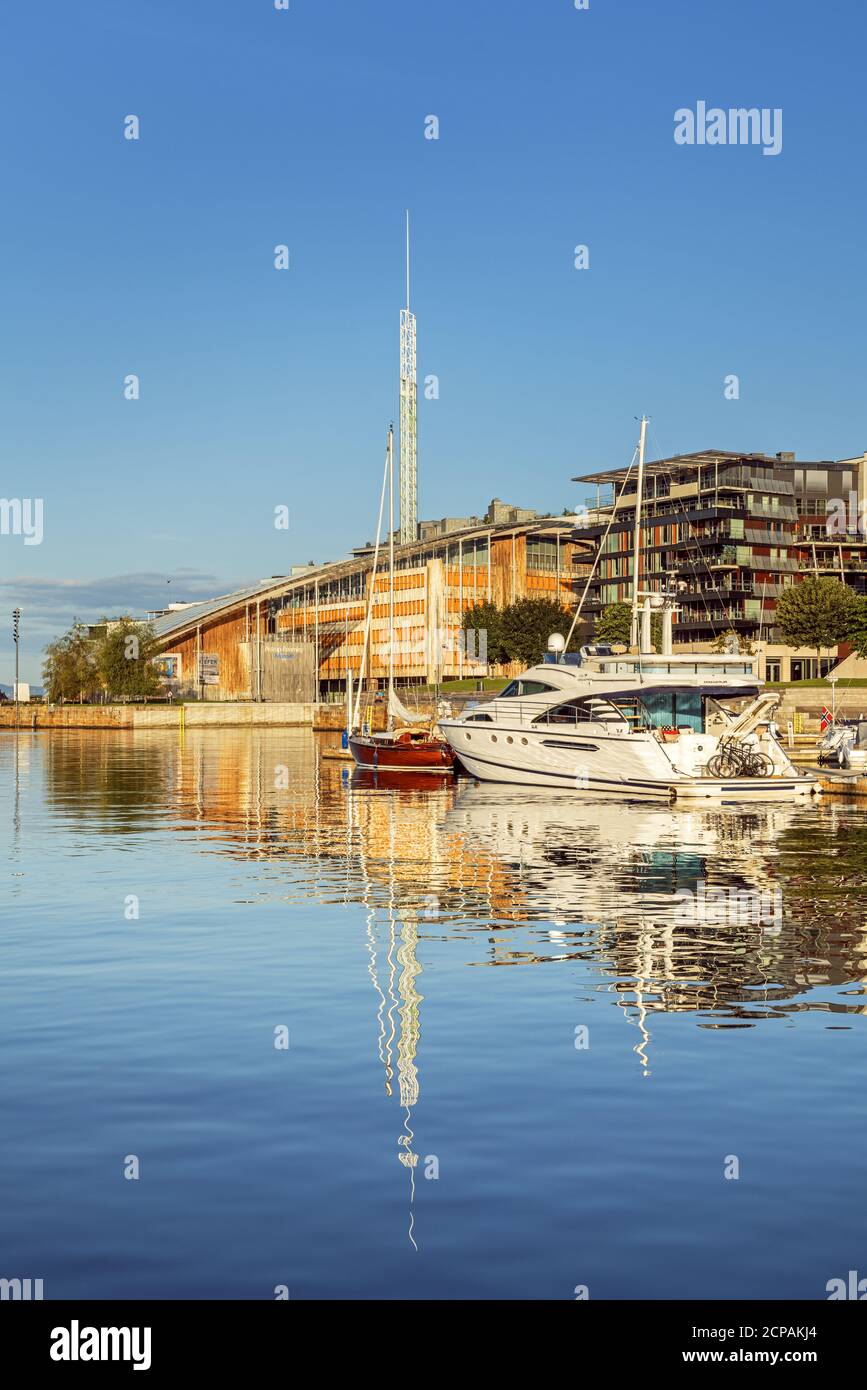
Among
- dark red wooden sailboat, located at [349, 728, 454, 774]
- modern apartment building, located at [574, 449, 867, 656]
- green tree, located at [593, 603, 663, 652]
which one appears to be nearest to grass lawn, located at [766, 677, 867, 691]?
green tree, located at [593, 603, 663, 652]

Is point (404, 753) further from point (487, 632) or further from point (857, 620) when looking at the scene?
point (487, 632)

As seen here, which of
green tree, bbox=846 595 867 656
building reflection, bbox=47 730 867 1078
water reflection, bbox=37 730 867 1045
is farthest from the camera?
green tree, bbox=846 595 867 656

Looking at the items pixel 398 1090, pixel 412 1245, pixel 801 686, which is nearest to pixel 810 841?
pixel 398 1090

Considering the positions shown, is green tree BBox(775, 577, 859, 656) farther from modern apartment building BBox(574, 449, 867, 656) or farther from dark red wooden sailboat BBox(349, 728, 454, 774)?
dark red wooden sailboat BBox(349, 728, 454, 774)

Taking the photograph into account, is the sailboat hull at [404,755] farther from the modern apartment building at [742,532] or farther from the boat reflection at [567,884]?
the modern apartment building at [742,532]

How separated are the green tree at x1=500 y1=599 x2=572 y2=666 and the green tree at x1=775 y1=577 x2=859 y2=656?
32303 millimetres

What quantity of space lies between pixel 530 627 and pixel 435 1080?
162 m

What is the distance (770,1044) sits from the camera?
57.3 ft

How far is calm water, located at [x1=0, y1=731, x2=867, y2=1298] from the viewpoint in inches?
432

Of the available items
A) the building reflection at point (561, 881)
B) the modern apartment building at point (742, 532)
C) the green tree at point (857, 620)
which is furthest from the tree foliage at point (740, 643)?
the building reflection at point (561, 881)

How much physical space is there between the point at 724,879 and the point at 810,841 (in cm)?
1064

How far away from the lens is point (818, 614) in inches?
5837

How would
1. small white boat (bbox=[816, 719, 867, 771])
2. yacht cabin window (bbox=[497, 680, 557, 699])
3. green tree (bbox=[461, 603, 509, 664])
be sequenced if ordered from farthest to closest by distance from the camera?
green tree (bbox=[461, 603, 509, 664])
small white boat (bbox=[816, 719, 867, 771])
yacht cabin window (bbox=[497, 680, 557, 699])
